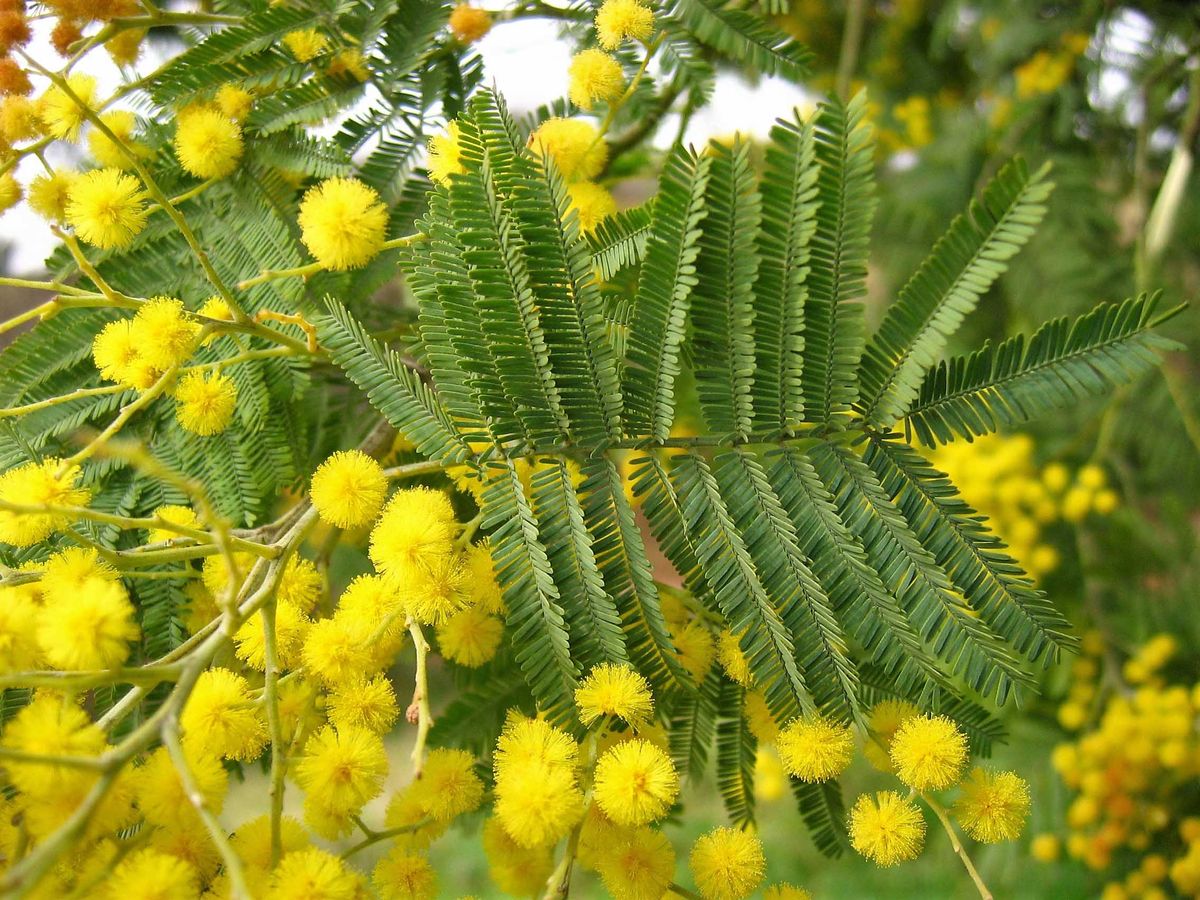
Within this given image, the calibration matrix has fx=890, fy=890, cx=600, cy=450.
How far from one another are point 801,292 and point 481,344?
215 millimetres

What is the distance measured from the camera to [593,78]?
69 cm

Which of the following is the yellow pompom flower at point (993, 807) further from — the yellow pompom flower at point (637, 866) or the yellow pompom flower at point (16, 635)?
the yellow pompom flower at point (16, 635)

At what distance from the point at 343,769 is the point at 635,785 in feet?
0.57

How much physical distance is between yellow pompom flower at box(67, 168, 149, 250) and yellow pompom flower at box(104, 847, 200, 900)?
0.41 m

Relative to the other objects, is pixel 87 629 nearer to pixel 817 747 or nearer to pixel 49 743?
pixel 49 743

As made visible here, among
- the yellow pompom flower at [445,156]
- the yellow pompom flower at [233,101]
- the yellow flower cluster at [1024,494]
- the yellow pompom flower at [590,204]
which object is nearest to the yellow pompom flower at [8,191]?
the yellow pompom flower at [233,101]

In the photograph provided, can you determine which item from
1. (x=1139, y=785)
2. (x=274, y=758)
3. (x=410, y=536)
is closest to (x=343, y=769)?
(x=274, y=758)

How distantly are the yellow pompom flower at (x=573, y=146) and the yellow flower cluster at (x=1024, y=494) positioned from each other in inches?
30.7

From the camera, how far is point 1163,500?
4.33 ft

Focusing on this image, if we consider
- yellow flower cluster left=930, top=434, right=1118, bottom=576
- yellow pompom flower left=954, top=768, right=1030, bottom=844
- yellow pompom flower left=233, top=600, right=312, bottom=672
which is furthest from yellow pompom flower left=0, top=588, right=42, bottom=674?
yellow flower cluster left=930, top=434, right=1118, bottom=576

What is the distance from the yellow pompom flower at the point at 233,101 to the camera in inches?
29.3

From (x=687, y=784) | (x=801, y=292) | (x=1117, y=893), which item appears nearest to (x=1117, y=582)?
(x=1117, y=893)

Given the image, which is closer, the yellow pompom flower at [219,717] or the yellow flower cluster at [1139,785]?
the yellow pompom flower at [219,717]

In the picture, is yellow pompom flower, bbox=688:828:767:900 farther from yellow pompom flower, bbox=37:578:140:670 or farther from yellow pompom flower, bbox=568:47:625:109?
yellow pompom flower, bbox=568:47:625:109
